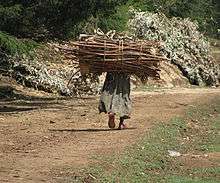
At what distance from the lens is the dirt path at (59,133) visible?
9.22m

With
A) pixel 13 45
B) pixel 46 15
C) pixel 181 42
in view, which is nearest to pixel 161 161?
pixel 13 45

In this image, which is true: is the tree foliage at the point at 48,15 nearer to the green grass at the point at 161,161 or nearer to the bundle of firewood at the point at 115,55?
the bundle of firewood at the point at 115,55

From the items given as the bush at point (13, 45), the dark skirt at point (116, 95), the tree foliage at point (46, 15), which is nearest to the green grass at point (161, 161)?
the dark skirt at point (116, 95)

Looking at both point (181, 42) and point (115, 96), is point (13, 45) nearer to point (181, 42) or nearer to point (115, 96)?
point (115, 96)

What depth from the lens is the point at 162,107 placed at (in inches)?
757

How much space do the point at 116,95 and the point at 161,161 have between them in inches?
119

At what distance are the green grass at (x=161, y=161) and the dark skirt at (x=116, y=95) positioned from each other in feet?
2.55

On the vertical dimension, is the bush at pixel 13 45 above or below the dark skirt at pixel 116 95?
above

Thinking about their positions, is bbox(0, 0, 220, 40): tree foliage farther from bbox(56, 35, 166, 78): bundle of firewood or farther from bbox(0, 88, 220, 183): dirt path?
bbox(56, 35, 166, 78): bundle of firewood

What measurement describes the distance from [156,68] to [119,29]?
59.5 feet

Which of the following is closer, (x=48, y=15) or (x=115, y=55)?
(x=115, y=55)

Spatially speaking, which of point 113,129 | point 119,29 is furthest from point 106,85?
point 119,29

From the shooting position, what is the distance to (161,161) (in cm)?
1069

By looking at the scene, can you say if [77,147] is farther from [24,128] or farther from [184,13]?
[184,13]
